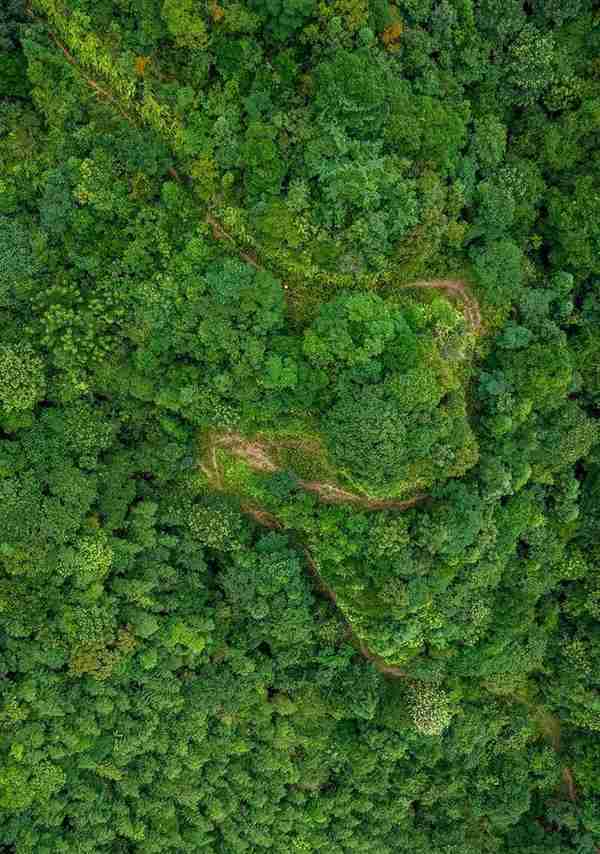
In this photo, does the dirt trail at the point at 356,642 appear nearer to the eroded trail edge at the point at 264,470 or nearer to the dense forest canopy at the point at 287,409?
the dense forest canopy at the point at 287,409

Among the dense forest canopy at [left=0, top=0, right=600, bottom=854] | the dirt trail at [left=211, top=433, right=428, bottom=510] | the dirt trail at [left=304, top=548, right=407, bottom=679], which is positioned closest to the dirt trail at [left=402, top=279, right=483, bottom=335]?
the dense forest canopy at [left=0, top=0, right=600, bottom=854]

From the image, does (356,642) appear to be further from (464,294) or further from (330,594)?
(464,294)

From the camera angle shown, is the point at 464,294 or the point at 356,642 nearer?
the point at 464,294

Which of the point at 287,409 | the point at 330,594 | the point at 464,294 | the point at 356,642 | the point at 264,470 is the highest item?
the point at 464,294

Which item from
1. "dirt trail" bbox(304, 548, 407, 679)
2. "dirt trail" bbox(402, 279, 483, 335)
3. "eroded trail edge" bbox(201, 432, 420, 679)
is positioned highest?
"dirt trail" bbox(402, 279, 483, 335)

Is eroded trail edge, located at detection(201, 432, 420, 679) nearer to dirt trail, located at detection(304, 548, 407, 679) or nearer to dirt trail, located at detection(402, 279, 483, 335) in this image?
dirt trail, located at detection(304, 548, 407, 679)

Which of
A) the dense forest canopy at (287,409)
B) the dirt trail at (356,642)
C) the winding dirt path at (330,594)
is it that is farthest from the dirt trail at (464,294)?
the dirt trail at (356,642)

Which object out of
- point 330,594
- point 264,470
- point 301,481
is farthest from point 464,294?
point 330,594

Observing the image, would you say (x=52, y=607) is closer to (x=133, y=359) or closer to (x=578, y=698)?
(x=133, y=359)
